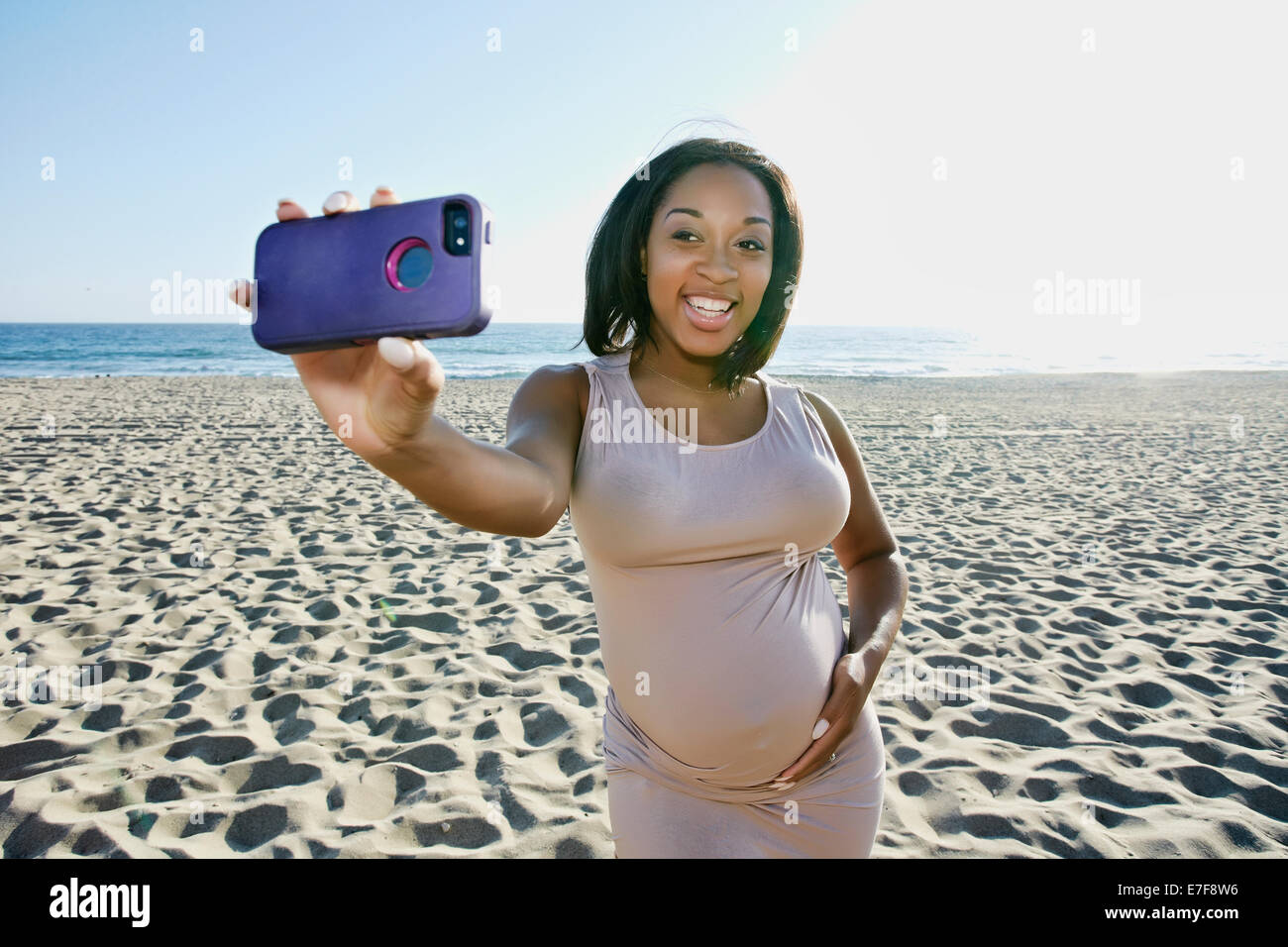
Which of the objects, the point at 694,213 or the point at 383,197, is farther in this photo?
the point at 694,213

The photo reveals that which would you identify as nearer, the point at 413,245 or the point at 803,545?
the point at 413,245

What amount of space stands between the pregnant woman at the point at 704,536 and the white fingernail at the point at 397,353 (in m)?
0.48

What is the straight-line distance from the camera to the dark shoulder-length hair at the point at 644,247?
1.69 m

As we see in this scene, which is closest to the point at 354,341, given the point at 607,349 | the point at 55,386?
the point at 607,349

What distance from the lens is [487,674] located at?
12.9 feet

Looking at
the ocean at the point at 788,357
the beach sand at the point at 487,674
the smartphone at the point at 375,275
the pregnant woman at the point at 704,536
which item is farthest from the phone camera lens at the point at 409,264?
the ocean at the point at 788,357

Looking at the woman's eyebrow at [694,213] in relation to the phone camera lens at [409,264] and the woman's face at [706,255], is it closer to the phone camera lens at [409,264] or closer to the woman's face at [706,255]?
the woman's face at [706,255]

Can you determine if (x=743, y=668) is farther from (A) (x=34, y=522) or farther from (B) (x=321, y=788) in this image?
(A) (x=34, y=522)

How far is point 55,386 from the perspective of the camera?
19062 mm

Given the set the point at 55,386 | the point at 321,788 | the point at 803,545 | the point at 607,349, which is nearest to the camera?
the point at 803,545

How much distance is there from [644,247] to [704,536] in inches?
27.0

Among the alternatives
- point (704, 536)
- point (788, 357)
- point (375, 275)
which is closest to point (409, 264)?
point (375, 275)

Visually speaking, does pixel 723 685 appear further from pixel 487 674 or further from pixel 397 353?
pixel 487 674
